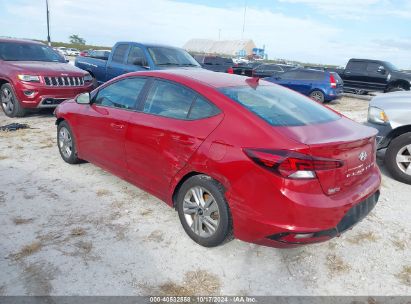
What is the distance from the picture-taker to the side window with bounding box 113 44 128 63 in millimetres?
9015

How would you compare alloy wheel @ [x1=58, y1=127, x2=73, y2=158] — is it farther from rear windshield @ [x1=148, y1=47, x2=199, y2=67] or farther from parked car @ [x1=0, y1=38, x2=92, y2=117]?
rear windshield @ [x1=148, y1=47, x2=199, y2=67]

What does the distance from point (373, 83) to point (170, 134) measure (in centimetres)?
1619

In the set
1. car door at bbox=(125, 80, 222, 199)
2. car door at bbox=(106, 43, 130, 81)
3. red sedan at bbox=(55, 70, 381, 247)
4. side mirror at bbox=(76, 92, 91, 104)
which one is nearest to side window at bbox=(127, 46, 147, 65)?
car door at bbox=(106, 43, 130, 81)

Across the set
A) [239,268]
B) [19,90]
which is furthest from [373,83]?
[239,268]

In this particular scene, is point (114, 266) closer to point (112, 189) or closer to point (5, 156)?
point (112, 189)

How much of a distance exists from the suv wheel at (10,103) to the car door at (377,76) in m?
15.3

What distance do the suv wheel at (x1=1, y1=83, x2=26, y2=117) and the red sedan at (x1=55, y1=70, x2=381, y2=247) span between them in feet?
15.3

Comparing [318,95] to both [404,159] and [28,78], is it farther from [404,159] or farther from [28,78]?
[28,78]

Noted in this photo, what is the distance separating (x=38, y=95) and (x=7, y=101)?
103 cm

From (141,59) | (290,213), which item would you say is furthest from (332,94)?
(290,213)

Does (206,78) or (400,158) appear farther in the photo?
(400,158)

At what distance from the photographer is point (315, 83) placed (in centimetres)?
1366

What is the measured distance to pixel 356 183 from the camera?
3012 millimetres

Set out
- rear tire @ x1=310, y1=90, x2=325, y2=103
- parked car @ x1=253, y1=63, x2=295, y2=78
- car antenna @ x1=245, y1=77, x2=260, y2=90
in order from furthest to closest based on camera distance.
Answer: parked car @ x1=253, y1=63, x2=295, y2=78 < rear tire @ x1=310, y1=90, x2=325, y2=103 < car antenna @ x1=245, y1=77, x2=260, y2=90
